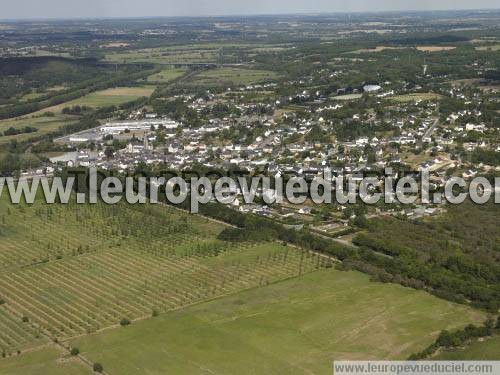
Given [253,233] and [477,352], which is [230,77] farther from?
[477,352]

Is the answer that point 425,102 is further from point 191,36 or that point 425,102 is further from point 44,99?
point 191,36

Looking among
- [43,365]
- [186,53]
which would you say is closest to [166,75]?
[186,53]

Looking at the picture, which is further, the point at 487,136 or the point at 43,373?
the point at 487,136

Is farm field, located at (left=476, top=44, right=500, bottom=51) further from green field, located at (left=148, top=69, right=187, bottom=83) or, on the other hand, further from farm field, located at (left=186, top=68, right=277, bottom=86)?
green field, located at (left=148, top=69, right=187, bottom=83)

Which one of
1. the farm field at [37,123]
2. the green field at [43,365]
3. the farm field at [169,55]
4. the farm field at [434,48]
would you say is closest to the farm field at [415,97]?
the farm field at [37,123]

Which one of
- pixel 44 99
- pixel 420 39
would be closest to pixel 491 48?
pixel 420 39

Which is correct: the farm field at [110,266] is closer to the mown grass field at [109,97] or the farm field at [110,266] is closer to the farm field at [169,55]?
the mown grass field at [109,97]
